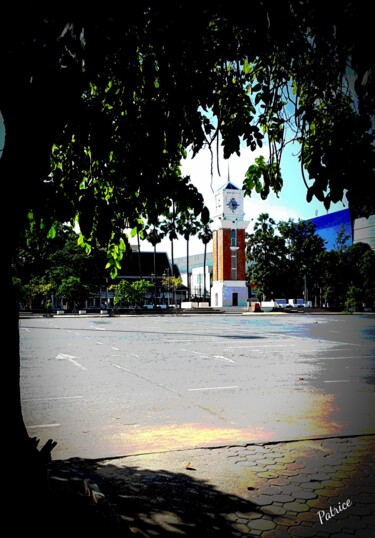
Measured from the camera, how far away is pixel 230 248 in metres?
80.8

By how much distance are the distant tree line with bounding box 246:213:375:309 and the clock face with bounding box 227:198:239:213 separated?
15.0 ft

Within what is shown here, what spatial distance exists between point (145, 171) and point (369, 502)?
3661 mm

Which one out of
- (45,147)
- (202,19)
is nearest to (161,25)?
(202,19)

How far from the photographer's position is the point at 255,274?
77625 millimetres

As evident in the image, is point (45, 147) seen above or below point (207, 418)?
above

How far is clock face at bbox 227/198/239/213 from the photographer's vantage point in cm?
7890

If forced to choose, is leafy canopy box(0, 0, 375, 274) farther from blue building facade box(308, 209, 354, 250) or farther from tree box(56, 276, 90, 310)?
blue building facade box(308, 209, 354, 250)

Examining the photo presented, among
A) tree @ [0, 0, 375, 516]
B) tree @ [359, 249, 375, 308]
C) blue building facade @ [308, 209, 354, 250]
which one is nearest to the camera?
tree @ [0, 0, 375, 516]

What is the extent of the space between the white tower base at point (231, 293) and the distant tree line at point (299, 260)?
2784 millimetres

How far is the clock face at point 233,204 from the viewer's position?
78.9 m

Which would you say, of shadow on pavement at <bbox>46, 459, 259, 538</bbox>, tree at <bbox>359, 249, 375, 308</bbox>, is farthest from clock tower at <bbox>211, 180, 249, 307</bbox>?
shadow on pavement at <bbox>46, 459, 259, 538</bbox>

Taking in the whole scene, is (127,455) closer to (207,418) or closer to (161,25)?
(207,418)

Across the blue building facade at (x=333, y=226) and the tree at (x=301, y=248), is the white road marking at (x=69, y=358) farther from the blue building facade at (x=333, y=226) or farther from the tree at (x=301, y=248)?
the blue building facade at (x=333, y=226)

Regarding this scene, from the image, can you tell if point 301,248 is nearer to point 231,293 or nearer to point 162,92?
point 231,293
